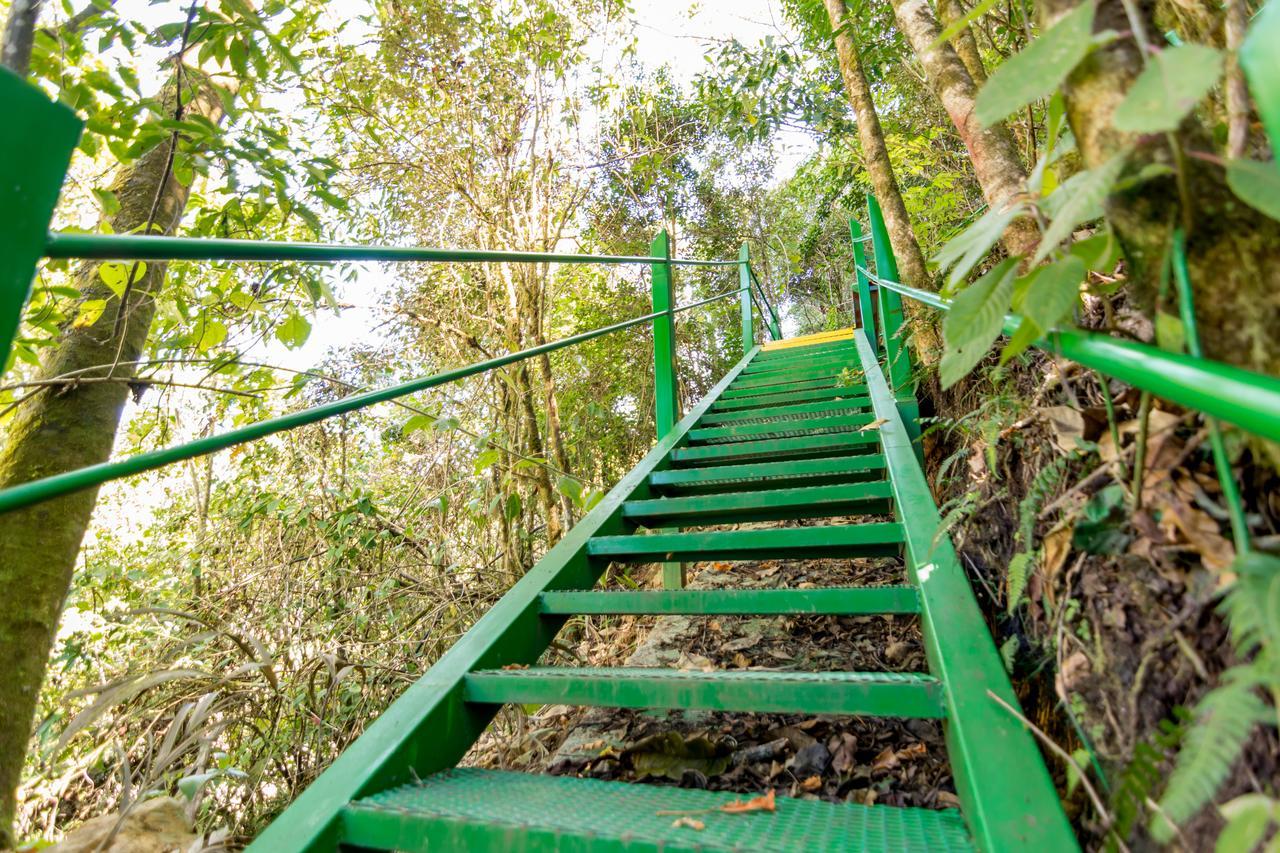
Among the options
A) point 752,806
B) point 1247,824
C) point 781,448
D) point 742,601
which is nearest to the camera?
point 1247,824

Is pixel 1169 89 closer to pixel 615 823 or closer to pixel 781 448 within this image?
pixel 615 823

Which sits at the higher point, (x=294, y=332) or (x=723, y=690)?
(x=294, y=332)

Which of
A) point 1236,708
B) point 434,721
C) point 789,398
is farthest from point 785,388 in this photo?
point 1236,708

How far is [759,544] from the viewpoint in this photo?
1890mm

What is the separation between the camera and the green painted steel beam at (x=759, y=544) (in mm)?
1810

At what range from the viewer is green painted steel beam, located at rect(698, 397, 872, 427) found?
3287 mm

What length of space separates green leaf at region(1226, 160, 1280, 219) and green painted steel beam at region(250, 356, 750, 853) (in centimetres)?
140

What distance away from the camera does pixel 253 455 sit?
4.71m

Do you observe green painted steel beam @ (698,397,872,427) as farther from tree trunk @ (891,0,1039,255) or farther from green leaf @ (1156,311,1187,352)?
green leaf @ (1156,311,1187,352)

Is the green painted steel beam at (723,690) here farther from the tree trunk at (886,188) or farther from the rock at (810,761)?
the tree trunk at (886,188)

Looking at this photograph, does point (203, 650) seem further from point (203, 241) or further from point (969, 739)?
point (969, 739)

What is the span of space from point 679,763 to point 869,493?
994 mm

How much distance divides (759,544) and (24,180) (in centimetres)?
169

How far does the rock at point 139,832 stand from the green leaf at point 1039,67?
5.43 ft
